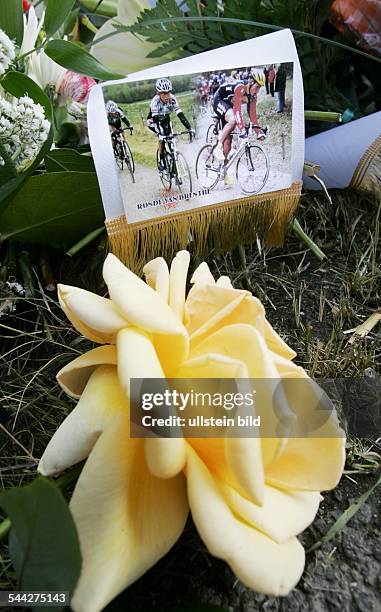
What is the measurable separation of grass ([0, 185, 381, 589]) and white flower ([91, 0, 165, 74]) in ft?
0.69

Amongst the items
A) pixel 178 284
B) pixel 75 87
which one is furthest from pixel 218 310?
pixel 75 87

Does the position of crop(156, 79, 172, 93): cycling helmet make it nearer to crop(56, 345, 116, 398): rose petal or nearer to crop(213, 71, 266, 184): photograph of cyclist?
crop(213, 71, 266, 184): photograph of cyclist

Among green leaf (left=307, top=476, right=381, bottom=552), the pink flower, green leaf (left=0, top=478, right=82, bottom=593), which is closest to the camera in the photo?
green leaf (left=0, top=478, right=82, bottom=593)

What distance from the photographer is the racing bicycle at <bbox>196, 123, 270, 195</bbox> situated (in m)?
0.56

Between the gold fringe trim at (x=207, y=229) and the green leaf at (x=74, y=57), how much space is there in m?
0.12

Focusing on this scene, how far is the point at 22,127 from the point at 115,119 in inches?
3.3

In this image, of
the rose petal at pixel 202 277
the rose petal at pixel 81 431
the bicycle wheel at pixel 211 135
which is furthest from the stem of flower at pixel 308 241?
the rose petal at pixel 81 431

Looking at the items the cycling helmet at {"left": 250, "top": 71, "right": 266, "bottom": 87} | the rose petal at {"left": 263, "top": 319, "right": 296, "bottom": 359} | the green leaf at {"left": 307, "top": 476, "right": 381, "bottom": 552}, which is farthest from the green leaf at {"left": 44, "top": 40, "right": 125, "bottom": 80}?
the green leaf at {"left": 307, "top": 476, "right": 381, "bottom": 552}

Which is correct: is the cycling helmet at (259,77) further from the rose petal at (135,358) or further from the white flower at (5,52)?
the rose petal at (135,358)

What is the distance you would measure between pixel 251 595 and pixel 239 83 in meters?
0.39

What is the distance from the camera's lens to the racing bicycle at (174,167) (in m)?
0.55

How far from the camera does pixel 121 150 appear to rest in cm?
53

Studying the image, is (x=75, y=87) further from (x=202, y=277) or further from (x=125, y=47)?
(x=202, y=277)

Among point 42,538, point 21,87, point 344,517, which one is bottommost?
point 344,517
